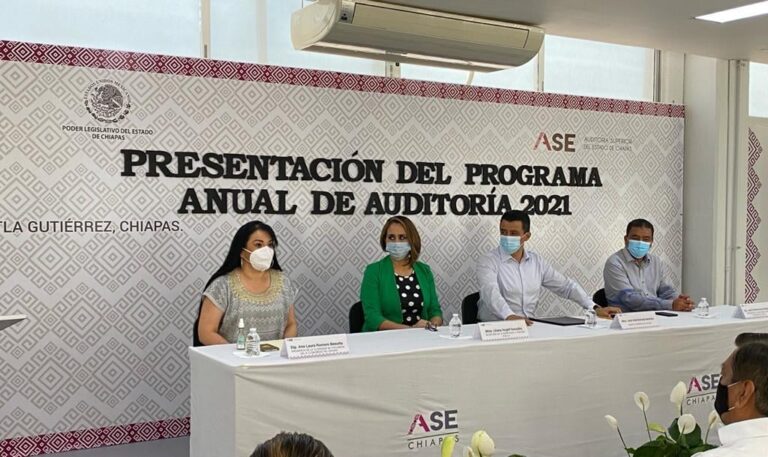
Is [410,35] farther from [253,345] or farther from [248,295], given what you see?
[253,345]

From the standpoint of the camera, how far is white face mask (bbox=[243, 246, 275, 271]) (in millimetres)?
4215

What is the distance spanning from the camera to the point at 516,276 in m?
5.14

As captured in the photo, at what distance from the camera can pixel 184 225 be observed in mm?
4973

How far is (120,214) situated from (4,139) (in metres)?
0.75

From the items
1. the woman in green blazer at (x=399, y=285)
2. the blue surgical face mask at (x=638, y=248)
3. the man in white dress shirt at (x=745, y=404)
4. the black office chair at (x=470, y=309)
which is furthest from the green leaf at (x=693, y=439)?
the blue surgical face mask at (x=638, y=248)

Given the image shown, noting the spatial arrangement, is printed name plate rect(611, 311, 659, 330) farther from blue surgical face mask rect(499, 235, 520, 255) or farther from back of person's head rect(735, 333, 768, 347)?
back of person's head rect(735, 333, 768, 347)

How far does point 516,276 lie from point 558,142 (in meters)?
1.71

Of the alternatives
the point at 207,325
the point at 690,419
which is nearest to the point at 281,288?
the point at 207,325

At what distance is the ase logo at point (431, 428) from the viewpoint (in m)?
3.48

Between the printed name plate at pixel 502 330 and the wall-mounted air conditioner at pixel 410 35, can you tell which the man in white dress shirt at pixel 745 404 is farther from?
the wall-mounted air conditioner at pixel 410 35

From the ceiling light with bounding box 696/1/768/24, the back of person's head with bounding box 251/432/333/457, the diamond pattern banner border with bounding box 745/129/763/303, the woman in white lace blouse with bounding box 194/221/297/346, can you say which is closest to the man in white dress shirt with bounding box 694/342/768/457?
the back of person's head with bounding box 251/432/333/457

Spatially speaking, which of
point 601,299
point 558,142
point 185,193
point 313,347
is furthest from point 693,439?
point 558,142

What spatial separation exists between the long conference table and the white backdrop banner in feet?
5.09

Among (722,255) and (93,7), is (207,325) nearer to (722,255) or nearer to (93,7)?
(93,7)
